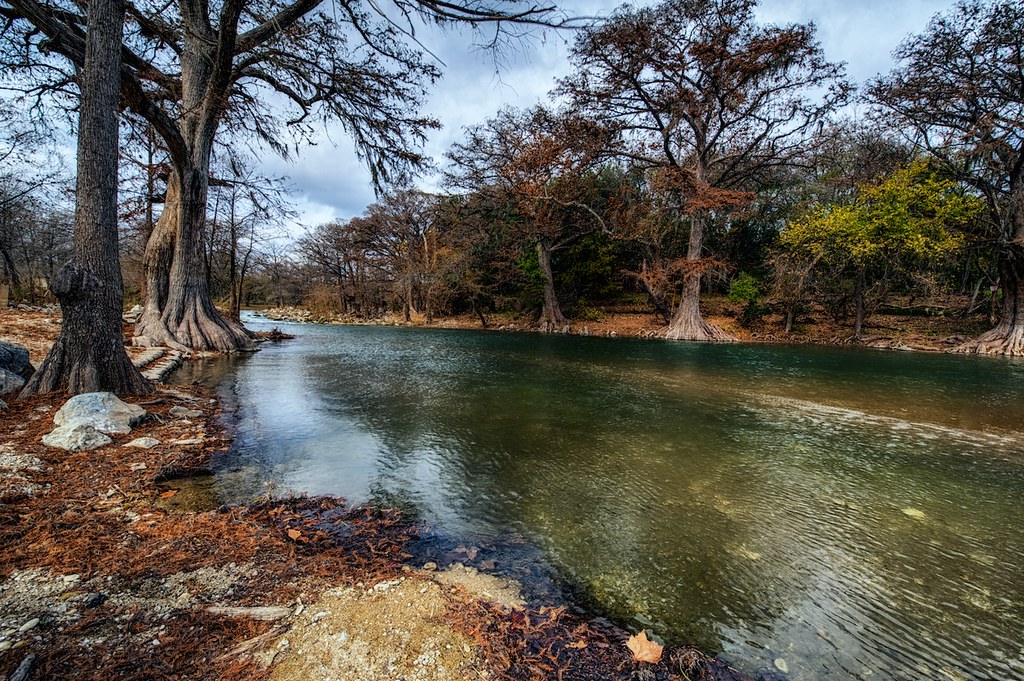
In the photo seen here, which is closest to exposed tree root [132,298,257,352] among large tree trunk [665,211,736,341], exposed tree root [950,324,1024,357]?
large tree trunk [665,211,736,341]

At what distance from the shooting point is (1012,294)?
16.9 meters

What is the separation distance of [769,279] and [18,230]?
39346 mm

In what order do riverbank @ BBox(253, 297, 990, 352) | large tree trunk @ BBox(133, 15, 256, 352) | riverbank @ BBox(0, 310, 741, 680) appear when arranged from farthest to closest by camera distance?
riverbank @ BBox(253, 297, 990, 352), large tree trunk @ BBox(133, 15, 256, 352), riverbank @ BBox(0, 310, 741, 680)

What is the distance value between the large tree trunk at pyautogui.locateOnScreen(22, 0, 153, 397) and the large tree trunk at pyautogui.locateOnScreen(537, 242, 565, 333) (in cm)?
2266

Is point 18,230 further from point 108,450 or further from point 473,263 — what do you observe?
point 108,450

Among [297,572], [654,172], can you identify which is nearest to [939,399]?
[297,572]

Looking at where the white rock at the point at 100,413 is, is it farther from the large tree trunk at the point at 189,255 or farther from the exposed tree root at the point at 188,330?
the exposed tree root at the point at 188,330

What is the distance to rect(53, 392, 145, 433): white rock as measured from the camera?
398 centimetres

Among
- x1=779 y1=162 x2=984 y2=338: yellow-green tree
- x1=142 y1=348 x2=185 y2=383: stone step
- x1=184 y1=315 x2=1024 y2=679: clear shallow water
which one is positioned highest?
x1=779 y1=162 x2=984 y2=338: yellow-green tree

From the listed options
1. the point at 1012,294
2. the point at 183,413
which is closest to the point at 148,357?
the point at 183,413

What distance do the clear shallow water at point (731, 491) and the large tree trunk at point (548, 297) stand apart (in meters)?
18.4

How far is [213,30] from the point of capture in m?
6.79

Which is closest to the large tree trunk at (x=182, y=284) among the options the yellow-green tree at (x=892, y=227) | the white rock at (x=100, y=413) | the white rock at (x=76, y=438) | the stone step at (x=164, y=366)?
the stone step at (x=164, y=366)

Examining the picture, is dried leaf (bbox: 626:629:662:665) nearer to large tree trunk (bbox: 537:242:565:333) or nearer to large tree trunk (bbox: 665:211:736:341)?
large tree trunk (bbox: 665:211:736:341)
